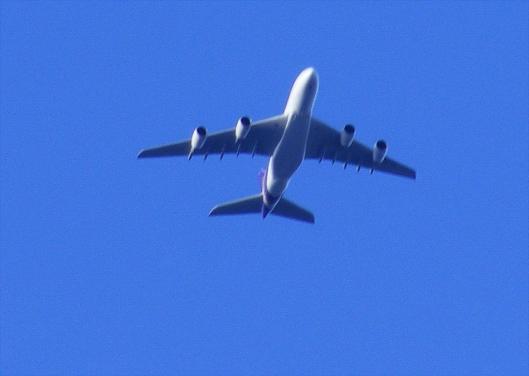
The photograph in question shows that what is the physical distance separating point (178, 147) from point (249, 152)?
11.0 feet

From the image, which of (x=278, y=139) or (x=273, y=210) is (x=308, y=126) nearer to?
(x=278, y=139)

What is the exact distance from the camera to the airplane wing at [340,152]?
65.3m

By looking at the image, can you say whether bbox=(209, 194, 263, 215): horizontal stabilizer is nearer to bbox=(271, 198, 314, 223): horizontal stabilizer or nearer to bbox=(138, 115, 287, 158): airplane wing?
bbox=(271, 198, 314, 223): horizontal stabilizer

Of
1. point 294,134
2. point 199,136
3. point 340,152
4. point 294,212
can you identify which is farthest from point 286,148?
point 294,212

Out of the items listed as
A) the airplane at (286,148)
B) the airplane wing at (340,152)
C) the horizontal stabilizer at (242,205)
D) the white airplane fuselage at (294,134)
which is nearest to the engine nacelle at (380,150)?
the airplane at (286,148)

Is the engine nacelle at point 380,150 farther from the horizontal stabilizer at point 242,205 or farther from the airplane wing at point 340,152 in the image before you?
the horizontal stabilizer at point 242,205

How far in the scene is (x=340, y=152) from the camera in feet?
218

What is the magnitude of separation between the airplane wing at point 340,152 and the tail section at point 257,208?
256 cm

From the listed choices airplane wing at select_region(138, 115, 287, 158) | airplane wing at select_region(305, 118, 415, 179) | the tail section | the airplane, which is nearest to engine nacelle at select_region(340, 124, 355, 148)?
the airplane

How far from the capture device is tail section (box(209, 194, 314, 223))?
66.0m

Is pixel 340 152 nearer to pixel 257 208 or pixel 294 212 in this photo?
pixel 294 212

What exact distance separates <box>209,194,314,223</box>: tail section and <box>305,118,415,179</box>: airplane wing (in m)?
2.56

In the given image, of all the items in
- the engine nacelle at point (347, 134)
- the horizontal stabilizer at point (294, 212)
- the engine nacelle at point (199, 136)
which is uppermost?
the engine nacelle at point (347, 134)

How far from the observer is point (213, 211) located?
6588cm
